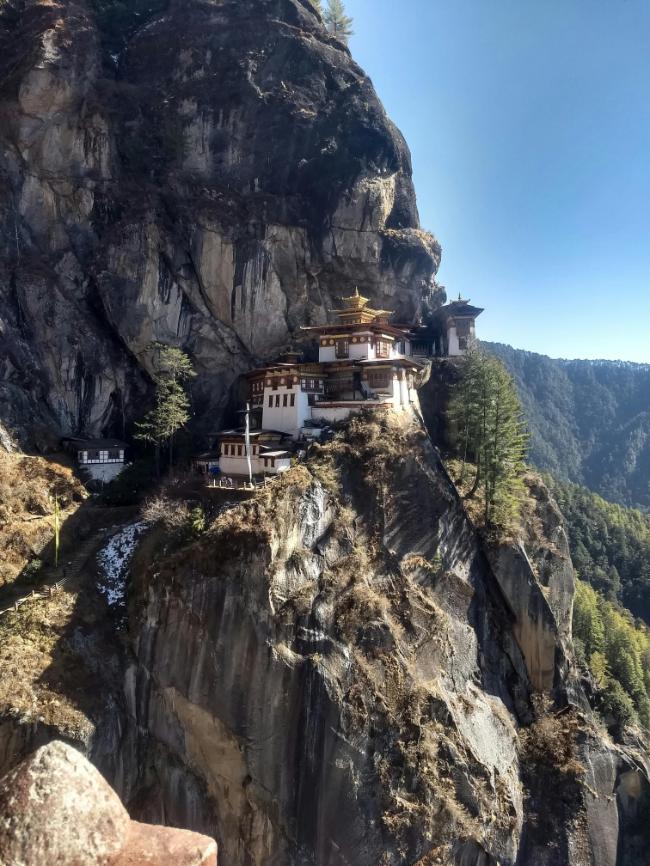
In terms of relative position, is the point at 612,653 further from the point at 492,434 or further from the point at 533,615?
the point at 492,434

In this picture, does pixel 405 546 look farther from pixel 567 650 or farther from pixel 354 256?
pixel 354 256

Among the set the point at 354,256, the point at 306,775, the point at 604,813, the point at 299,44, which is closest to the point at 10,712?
the point at 306,775

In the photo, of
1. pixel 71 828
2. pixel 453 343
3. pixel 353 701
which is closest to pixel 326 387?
pixel 453 343

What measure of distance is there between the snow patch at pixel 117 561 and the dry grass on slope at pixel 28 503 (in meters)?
3.53

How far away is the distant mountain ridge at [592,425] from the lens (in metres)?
154

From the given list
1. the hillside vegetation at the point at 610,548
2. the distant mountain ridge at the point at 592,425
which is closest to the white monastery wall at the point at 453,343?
the hillside vegetation at the point at 610,548

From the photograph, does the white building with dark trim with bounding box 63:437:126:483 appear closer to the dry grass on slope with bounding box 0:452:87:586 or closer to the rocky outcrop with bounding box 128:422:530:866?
the dry grass on slope with bounding box 0:452:87:586

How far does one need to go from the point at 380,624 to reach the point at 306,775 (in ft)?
23.0

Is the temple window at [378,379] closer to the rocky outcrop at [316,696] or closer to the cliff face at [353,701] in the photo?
the cliff face at [353,701]

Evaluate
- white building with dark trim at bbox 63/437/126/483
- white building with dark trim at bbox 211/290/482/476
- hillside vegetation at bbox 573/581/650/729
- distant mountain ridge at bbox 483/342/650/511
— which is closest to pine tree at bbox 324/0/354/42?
white building with dark trim at bbox 211/290/482/476

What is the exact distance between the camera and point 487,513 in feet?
Result: 105

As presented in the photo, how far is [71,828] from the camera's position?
397 cm

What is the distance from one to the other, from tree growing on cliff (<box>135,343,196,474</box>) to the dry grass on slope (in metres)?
5.58

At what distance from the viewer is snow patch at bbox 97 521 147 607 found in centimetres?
2520
